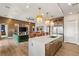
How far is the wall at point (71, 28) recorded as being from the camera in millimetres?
6486

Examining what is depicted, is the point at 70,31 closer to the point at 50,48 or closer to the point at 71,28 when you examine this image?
the point at 71,28

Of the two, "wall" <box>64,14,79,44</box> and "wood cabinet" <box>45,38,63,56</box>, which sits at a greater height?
"wall" <box>64,14,79,44</box>

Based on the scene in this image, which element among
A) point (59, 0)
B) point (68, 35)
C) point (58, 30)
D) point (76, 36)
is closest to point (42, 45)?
point (59, 0)

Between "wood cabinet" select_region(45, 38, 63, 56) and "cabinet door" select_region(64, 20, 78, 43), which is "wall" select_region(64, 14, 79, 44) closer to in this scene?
"cabinet door" select_region(64, 20, 78, 43)

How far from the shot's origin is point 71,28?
6840 mm

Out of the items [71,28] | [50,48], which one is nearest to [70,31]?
[71,28]

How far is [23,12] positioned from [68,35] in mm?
4082

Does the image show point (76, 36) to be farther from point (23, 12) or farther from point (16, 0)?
point (16, 0)

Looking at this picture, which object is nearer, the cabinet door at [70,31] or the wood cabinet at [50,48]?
the wood cabinet at [50,48]

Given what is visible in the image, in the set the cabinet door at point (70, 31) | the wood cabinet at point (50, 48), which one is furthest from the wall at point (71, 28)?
the wood cabinet at point (50, 48)

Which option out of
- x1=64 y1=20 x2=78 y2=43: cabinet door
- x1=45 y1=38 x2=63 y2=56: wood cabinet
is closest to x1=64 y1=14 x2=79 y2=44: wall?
x1=64 y1=20 x2=78 y2=43: cabinet door

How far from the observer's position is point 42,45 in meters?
2.76

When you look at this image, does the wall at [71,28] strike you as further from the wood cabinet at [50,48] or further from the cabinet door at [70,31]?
the wood cabinet at [50,48]

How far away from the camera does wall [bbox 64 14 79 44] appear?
21.3 feet
